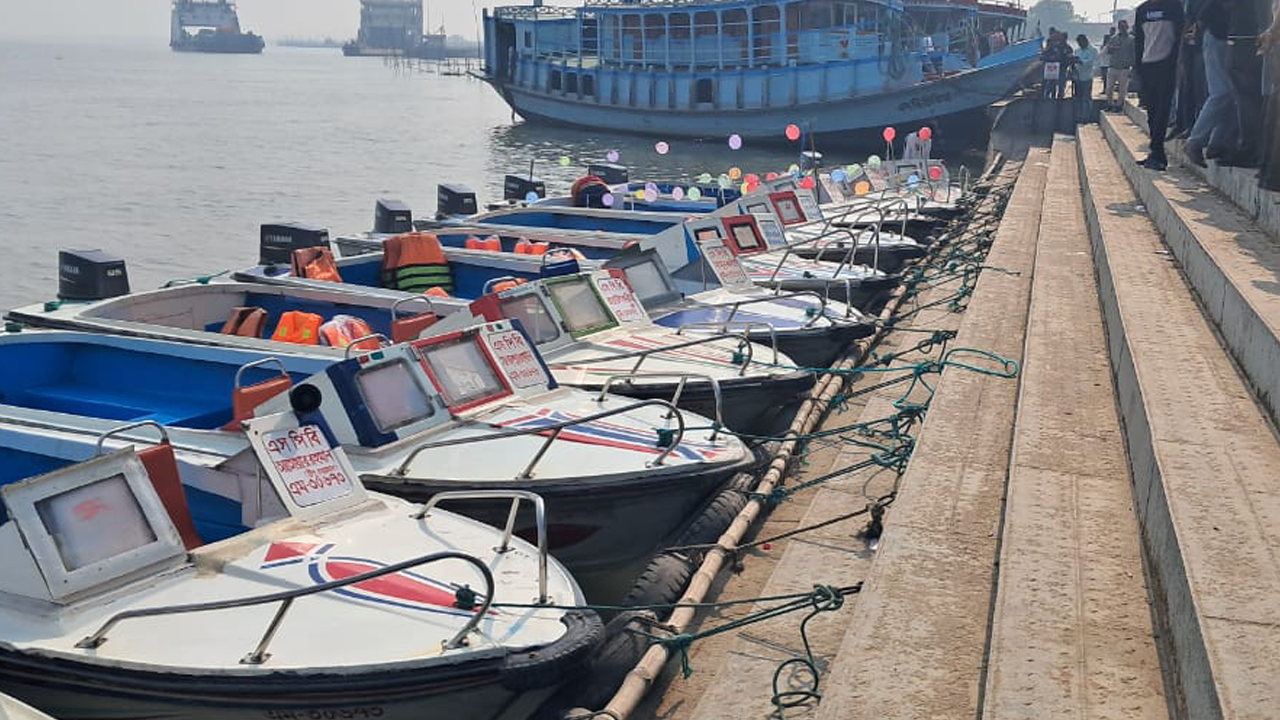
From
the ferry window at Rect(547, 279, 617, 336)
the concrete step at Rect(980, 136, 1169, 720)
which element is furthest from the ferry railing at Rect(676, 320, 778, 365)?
the concrete step at Rect(980, 136, 1169, 720)

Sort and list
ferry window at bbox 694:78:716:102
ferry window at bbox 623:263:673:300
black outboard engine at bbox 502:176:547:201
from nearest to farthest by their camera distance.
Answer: ferry window at bbox 623:263:673:300
black outboard engine at bbox 502:176:547:201
ferry window at bbox 694:78:716:102

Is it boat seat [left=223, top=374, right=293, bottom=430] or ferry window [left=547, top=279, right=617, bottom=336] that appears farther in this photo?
ferry window [left=547, top=279, right=617, bottom=336]

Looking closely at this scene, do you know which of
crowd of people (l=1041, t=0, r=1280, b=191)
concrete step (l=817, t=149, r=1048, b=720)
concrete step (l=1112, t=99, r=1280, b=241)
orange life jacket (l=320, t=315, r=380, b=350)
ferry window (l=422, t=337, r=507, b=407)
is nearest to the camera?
concrete step (l=817, t=149, r=1048, b=720)

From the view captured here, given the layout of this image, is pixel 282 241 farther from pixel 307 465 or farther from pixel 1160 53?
pixel 1160 53

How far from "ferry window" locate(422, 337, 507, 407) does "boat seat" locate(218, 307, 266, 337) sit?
2678 mm

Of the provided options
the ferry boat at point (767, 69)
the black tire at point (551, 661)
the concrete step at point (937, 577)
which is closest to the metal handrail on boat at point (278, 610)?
the black tire at point (551, 661)

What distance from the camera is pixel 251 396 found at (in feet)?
28.3

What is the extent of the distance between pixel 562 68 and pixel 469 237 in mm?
38654

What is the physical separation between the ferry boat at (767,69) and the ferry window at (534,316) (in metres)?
33.0

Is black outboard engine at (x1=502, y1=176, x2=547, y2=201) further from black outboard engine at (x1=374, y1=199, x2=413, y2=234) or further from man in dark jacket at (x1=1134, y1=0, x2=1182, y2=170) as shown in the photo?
man in dark jacket at (x1=1134, y1=0, x2=1182, y2=170)

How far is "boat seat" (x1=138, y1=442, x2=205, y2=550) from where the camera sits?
7320mm

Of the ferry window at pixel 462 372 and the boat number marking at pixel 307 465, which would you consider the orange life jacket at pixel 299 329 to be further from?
the boat number marking at pixel 307 465

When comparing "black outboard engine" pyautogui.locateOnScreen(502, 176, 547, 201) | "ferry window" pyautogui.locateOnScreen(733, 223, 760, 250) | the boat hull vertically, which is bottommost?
"ferry window" pyautogui.locateOnScreen(733, 223, 760, 250)

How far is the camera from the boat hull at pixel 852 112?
42.1 meters
